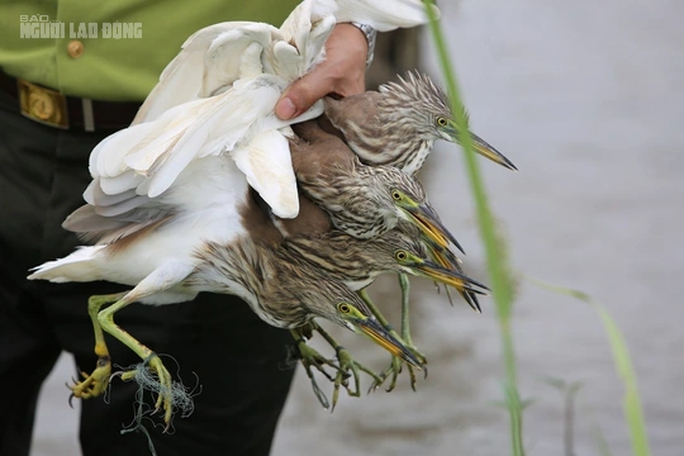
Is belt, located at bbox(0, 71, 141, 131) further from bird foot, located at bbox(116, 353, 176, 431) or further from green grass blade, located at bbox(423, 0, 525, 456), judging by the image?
green grass blade, located at bbox(423, 0, 525, 456)

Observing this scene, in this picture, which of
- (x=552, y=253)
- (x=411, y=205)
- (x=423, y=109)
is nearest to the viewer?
(x=411, y=205)

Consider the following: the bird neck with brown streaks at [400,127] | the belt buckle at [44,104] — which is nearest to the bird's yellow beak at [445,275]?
the bird neck with brown streaks at [400,127]

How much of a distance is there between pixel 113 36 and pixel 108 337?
0.40 meters

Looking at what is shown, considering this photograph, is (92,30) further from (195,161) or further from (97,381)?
(97,381)

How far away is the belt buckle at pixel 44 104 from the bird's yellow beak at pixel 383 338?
0.54 metres

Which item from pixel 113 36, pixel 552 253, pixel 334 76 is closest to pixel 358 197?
pixel 334 76

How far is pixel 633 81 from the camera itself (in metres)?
5.46

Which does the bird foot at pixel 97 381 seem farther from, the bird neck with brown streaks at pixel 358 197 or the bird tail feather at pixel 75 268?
the bird neck with brown streaks at pixel 358 197

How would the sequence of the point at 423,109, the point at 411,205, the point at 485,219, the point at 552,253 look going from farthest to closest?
1. the point at 552,253
2. the point at 423,109
3. the point at 411,205
4. the point at 485,219

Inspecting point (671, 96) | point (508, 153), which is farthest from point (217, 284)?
point (671, 96)

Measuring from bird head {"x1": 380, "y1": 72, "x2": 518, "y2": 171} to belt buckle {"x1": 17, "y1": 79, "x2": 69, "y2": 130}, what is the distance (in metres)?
0.46

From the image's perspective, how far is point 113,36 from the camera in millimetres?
1536

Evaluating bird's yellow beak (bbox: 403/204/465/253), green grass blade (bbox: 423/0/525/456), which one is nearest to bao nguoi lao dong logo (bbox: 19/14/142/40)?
bird's yellow beak (bbox: 403/204/465/253)

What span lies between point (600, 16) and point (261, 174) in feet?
17.9
